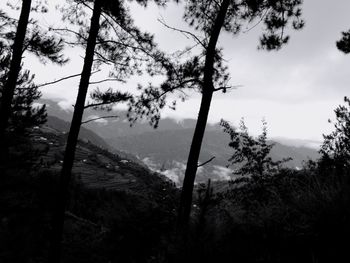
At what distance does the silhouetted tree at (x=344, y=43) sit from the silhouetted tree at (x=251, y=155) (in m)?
3.17

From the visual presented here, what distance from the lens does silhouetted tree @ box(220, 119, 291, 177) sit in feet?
30.3

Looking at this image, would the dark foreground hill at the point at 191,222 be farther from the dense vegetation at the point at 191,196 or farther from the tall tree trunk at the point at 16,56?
the tall tree trunk at the point at 16,56

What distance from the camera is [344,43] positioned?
344 inches

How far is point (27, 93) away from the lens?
1158 centimetres

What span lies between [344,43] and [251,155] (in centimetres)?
400

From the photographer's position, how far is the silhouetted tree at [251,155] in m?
9.23

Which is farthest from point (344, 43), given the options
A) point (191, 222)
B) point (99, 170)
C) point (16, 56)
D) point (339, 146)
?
point (99, 170)

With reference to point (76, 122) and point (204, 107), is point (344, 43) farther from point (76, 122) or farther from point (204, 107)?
point (76, 122)

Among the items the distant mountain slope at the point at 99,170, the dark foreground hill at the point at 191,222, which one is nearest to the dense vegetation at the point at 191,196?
the dark foreground hill at the point at 191,222

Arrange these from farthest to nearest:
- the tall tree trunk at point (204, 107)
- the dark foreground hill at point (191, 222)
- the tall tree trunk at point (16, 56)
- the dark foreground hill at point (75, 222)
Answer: the dark foreground hill at point (75, 222) < the tall tree trunk at point (204, 107) < the tall tree trunk at point (16, 56) < the dark foreground hill at point (191, 222)

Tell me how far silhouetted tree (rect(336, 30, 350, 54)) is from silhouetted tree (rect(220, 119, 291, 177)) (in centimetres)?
317

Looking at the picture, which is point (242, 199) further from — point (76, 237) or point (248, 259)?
point (76, 237)

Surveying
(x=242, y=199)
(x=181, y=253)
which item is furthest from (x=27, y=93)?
(x=181, y=253)

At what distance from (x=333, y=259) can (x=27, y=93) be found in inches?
443
